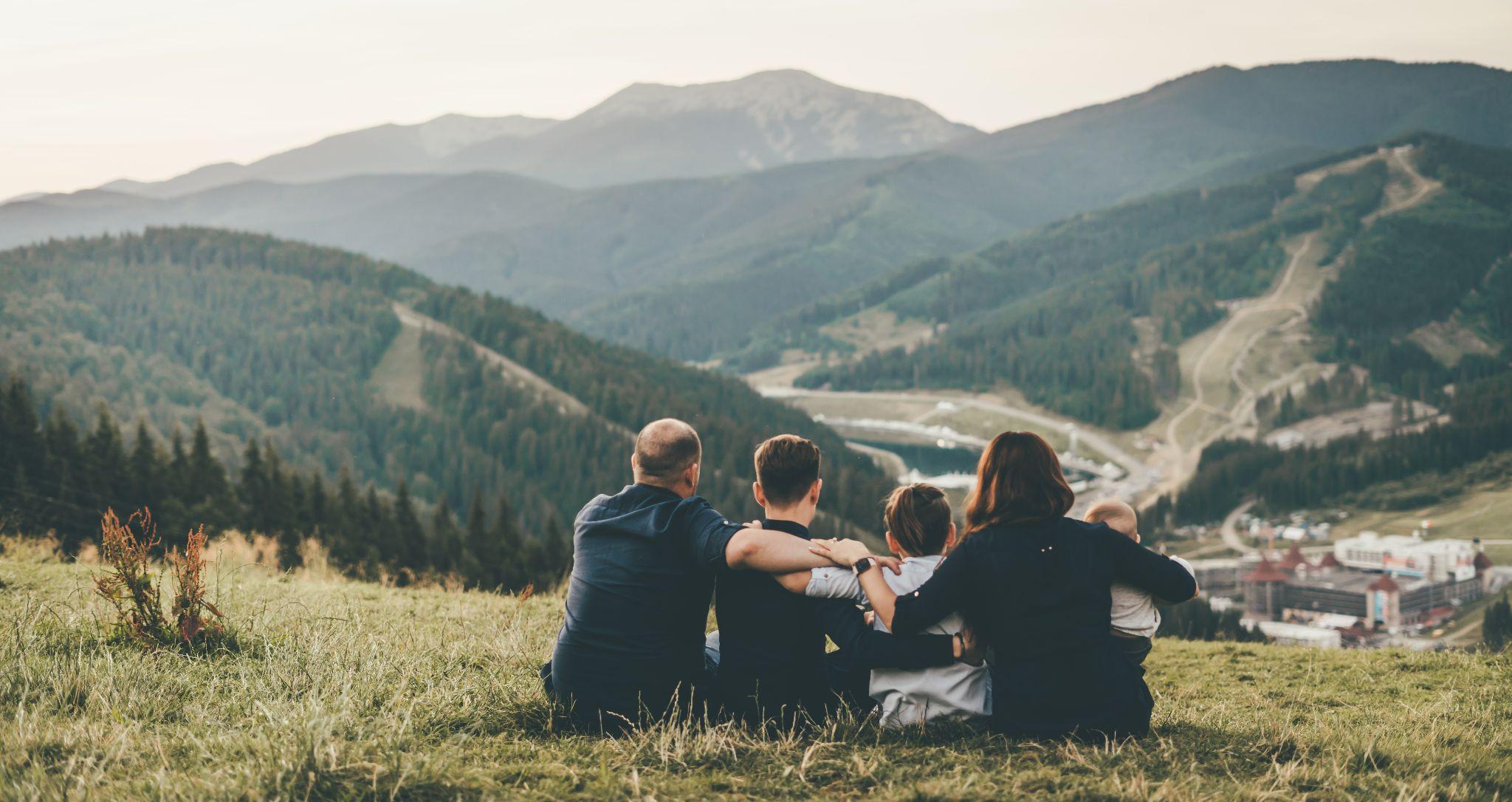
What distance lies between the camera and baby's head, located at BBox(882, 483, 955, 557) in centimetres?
627

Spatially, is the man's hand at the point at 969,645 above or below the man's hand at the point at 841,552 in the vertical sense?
below

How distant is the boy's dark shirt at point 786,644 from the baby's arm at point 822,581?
136 mm

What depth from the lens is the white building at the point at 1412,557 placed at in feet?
243

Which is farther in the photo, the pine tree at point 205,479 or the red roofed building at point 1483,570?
the red roofed building at point 1483,570

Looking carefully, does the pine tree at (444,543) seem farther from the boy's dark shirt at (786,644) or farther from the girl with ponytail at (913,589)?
the girl with ponytail at (913,589)

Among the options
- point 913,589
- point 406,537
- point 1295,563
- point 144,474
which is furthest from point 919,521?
point 1295,563

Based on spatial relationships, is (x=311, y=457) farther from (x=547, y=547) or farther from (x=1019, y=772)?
(x=1019, y=772)

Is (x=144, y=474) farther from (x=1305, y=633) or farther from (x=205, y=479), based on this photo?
(x=1305, y=633)

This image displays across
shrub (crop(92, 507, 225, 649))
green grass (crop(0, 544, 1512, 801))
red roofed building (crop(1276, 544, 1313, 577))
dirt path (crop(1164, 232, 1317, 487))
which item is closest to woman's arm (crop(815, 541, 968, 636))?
green grass (crop(0, 544, 1512, 801))

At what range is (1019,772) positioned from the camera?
521cm

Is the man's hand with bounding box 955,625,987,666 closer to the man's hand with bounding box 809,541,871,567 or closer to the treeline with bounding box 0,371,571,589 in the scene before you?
the man's hand with bounding box 809,541,871,567

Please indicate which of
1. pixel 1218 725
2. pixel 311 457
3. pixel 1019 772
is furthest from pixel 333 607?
pixel 311 457

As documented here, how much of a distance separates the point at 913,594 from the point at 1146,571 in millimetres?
1479

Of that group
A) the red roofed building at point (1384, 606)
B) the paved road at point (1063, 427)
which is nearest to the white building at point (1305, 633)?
the red roofed building at point (1384, 606)
